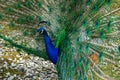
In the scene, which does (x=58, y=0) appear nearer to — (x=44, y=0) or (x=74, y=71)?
(x=44, y=0)

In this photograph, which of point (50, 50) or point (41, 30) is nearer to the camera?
point (41, 30)

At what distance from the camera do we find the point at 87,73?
4062 millimetres

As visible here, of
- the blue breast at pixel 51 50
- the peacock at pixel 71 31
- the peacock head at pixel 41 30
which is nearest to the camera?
the peacock at pixel 71 31

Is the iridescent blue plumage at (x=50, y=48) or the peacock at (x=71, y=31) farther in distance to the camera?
the iridescent blue plumage at (x=50, y=48)

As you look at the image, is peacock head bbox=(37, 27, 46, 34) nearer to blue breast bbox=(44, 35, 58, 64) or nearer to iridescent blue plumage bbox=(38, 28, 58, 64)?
iridescent blue plumage bbox=(38, 28, 58, 64)

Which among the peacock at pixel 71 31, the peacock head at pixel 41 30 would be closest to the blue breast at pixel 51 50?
the peacock at pixel 71 31

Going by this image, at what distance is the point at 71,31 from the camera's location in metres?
4.38

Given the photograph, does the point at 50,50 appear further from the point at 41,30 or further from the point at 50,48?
the point at 41,30

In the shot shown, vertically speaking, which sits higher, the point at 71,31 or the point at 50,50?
the point at 71,31

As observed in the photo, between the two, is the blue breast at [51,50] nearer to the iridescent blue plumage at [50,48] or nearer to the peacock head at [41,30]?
the iridescent blue plumage at [50,48]

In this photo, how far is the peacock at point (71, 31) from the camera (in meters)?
4.10

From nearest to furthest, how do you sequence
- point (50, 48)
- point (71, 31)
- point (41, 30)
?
point (71, 31), point (41, 30), point (50, 48)

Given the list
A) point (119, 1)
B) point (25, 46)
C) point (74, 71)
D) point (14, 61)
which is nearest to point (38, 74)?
point (14, 61)

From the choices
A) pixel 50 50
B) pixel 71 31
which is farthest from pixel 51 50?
pixel 71 31
